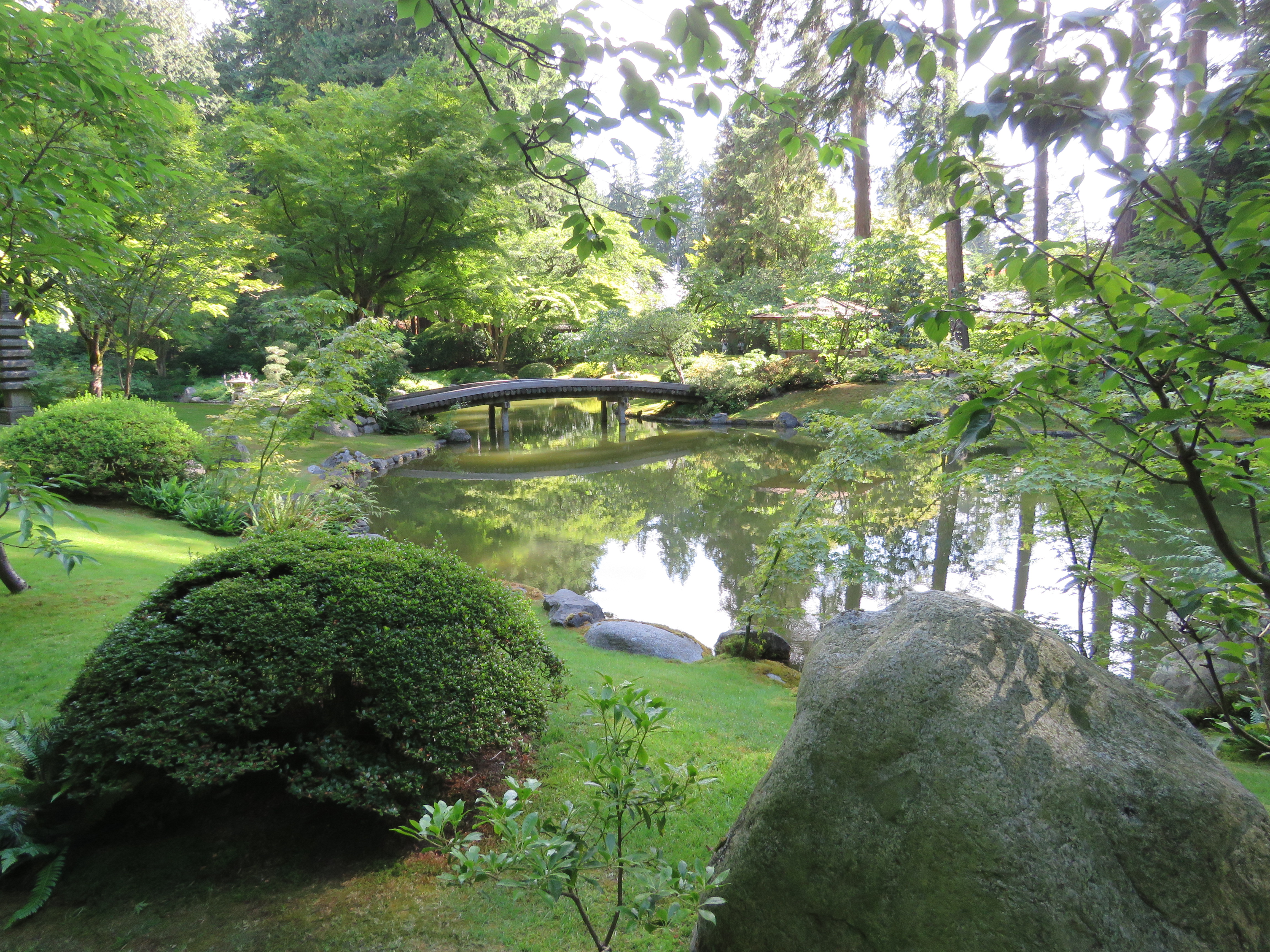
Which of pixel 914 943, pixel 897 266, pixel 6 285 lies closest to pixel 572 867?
pixel 914 943

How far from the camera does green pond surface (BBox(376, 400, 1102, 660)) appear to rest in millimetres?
7496

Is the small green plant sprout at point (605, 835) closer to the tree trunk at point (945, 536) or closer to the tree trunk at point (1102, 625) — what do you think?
the tree trunk at point (1102, 625)

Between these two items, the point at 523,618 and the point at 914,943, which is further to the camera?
the point at 523,618

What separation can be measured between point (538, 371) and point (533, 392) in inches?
402

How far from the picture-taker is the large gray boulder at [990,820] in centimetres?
147

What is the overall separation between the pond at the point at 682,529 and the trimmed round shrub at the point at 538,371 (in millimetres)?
13328

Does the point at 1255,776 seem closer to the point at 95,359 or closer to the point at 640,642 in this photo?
the point at 640,642

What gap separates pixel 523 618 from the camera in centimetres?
322

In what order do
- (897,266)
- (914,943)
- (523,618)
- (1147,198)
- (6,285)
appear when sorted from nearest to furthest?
(1147,198) < (914,943) < (523,618) < (6,285) < (897,266)

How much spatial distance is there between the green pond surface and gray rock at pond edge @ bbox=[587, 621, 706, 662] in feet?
2.80

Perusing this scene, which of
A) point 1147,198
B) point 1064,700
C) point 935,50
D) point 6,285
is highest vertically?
point 6,285

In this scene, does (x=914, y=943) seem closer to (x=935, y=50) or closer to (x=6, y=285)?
(x=935, y=50)

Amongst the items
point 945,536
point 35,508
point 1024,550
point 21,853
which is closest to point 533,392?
point 945,536

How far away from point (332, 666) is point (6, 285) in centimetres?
522
